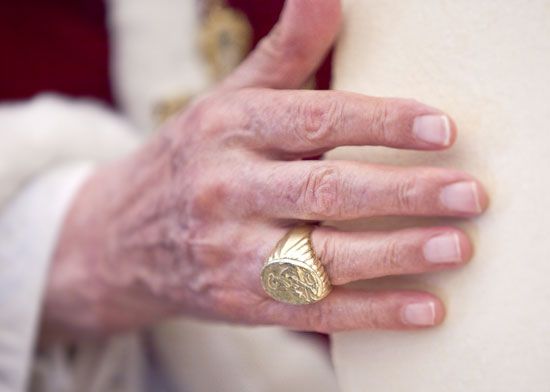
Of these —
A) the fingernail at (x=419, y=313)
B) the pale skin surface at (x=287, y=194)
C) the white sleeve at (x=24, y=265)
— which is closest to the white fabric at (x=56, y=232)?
the white sleeve at (x=24, y=265)

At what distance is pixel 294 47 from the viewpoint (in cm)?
45

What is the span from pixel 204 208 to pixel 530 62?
258mm

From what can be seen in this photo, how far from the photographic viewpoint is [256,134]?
1.48ft

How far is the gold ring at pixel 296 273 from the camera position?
409 millimetres

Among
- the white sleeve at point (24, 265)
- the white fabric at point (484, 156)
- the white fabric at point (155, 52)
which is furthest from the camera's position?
the white fabric at point (155, 52)

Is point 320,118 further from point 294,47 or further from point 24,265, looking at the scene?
point 24,265

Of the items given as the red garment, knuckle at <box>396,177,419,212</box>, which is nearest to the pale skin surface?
knuckle at <box>396,177,419,212</box>

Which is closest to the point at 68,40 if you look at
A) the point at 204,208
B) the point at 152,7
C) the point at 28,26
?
the point at 28,26

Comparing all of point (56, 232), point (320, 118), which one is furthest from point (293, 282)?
point (56, 232)

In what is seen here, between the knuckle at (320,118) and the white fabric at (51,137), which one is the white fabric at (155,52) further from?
the knuckle at (320,118)

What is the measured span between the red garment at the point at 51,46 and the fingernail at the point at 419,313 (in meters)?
0.76

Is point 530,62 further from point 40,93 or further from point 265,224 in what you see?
point 40,93

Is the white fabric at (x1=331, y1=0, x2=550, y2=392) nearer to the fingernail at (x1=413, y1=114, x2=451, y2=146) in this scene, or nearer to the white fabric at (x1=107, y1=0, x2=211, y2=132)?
the fingernail at (x1=413, y1=114, x2=451, y2=146)

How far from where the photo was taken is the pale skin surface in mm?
396
